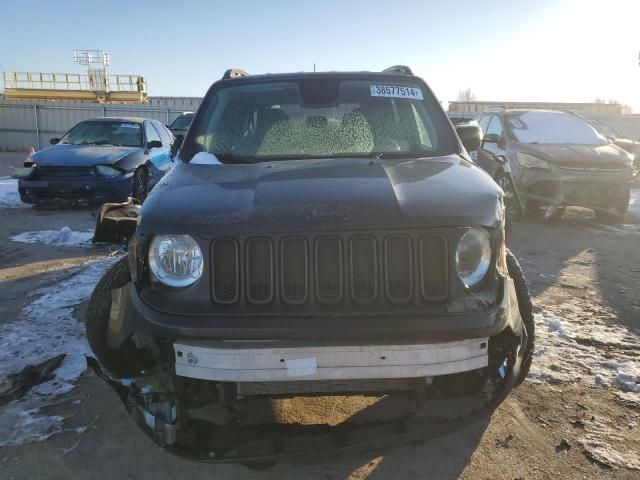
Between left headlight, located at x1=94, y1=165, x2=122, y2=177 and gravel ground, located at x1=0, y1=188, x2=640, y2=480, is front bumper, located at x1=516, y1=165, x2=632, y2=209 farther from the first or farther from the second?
left headlight, located at x1=94, y1=165, x2=122, y2=177

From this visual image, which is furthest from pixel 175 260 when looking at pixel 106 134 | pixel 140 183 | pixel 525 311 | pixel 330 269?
pixel 106 134

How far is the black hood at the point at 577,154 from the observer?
299 inches

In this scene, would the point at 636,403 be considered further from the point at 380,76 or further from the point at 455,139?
the point at 380,76

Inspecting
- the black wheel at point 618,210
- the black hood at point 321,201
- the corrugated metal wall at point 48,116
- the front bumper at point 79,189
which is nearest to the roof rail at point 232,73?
the black hood at point 321,201

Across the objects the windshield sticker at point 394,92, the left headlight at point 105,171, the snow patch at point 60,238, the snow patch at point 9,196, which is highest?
the windshield sticker at point 394,92

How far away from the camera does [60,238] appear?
259 inches

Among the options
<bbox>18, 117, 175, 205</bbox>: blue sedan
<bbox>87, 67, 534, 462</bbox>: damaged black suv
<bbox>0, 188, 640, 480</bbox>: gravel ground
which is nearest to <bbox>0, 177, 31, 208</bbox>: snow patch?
<bbox>18, 117, 175, 205</bbox>: blue sedan

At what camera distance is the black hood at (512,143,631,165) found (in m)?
7.59

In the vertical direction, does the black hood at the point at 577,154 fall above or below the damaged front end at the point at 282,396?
above

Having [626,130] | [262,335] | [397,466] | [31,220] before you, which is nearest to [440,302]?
[262,335]

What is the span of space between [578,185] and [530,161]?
785mm

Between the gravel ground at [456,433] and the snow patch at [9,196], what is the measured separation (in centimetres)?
544

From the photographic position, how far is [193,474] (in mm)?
2305

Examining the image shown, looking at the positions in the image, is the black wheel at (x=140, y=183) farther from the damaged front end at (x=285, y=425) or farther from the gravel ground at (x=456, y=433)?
the damaged front end at (x=285, y=425)
